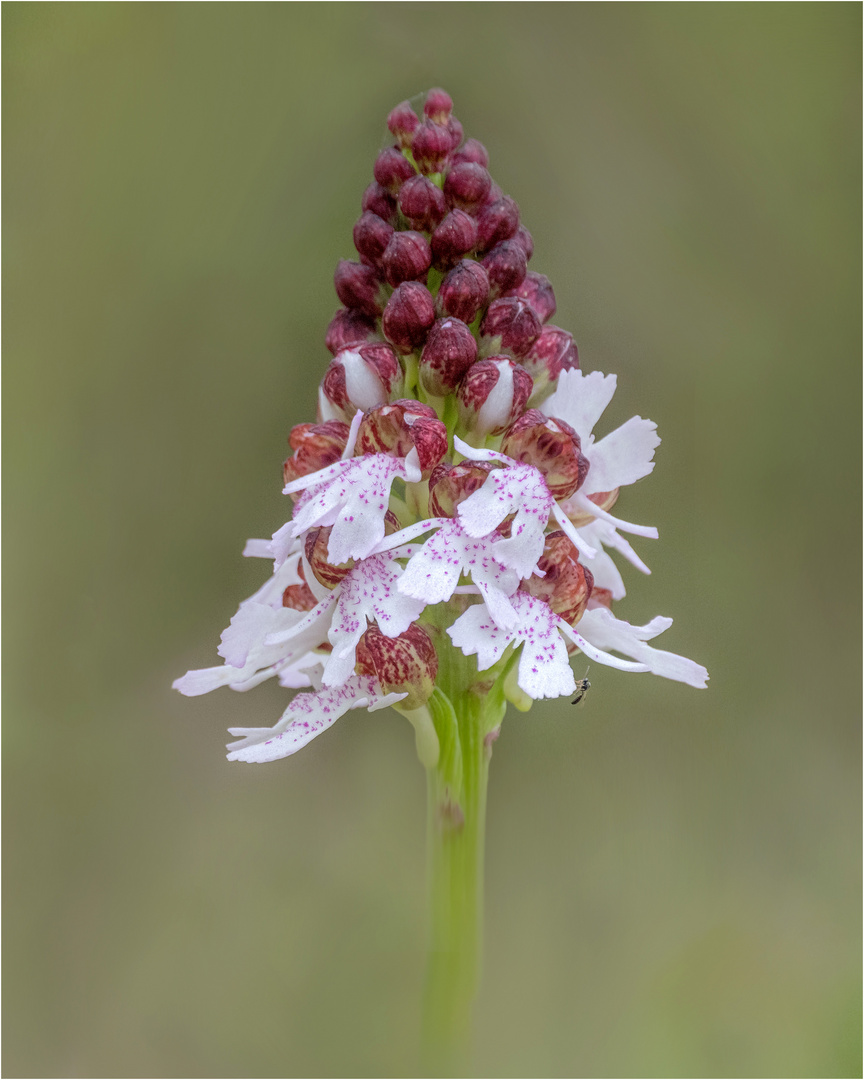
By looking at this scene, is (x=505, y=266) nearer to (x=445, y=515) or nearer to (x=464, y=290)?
(x=464, y=290)

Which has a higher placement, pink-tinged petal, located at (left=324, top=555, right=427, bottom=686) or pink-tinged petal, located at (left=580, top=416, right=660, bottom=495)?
pink-tinged petal, located at (left=580, top=416, right=660, bottom=495)

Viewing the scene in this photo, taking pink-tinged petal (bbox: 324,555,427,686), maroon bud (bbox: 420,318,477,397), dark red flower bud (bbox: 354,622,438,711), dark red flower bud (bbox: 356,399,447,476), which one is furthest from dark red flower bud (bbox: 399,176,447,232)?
dark red flower bud (bbox: 354,622,438,711)

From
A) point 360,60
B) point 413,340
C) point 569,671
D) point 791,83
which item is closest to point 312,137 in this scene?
point 360,60

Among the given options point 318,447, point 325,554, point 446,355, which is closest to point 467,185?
point 446,355

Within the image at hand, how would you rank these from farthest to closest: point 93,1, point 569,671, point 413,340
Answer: point 93,1, point 413,340, point 569,671

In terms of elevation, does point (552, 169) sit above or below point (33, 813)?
above

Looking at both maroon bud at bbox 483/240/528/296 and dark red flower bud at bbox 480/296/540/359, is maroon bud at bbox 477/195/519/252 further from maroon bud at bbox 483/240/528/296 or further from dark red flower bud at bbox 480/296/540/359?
dark red flower bud at bbox 480/296/540/359

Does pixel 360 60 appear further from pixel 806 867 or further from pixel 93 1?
pixel 806 867

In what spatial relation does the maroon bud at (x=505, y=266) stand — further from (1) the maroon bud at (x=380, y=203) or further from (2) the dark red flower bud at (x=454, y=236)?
(1) the maroon bud at (x=380, y=203)
